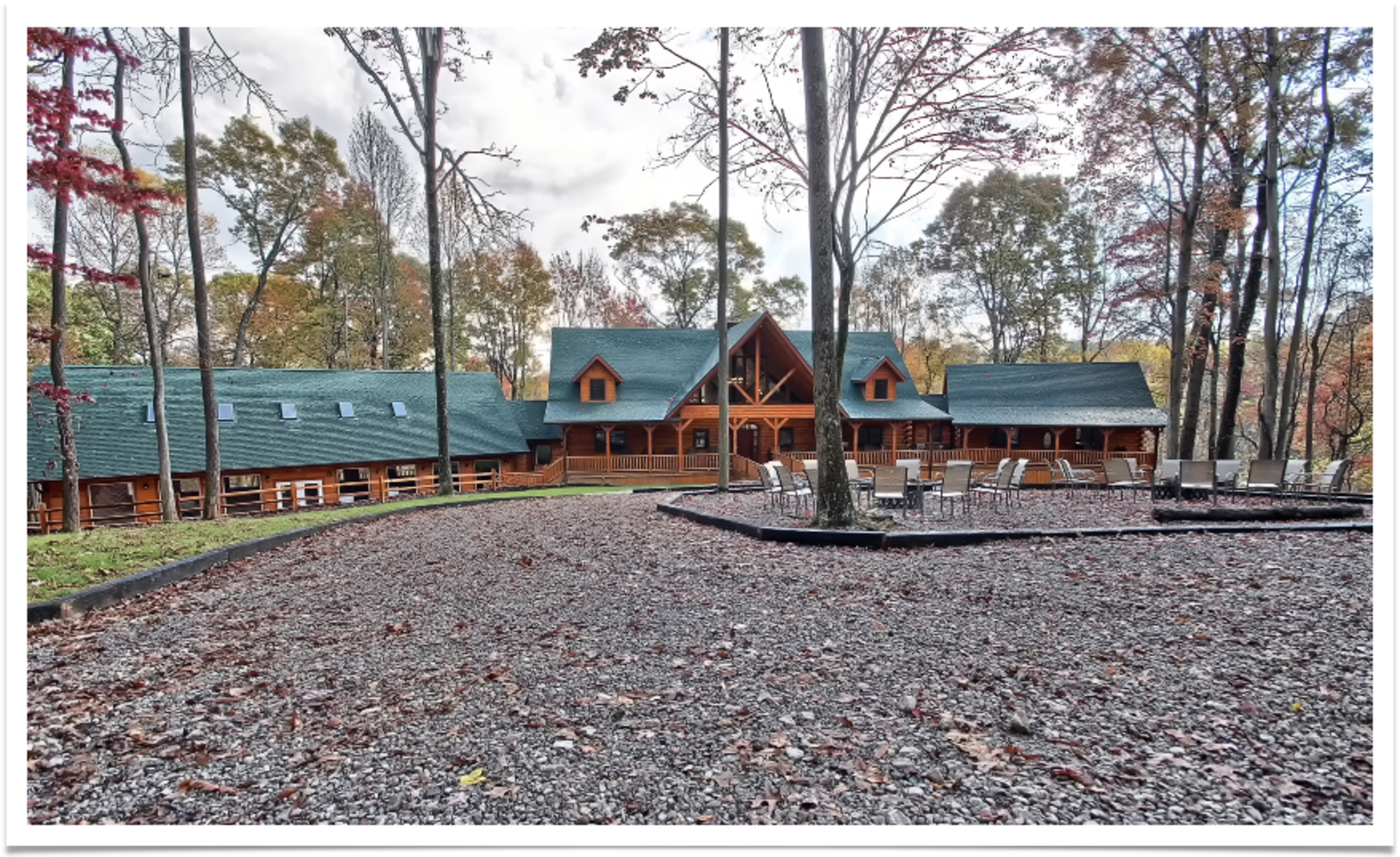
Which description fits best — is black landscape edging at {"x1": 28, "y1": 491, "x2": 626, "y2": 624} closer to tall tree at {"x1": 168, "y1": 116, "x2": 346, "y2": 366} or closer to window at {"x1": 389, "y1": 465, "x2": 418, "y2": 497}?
window at {"x1": 389, "y1": 465, "x2": 418, "y2": 497}

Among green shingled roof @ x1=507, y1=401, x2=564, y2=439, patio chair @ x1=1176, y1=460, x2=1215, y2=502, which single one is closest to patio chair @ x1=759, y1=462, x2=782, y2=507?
patio chair @ x1=1176, y1=460, x2=1215, y2=502

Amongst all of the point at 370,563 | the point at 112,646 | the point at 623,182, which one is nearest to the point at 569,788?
the point at 112,646

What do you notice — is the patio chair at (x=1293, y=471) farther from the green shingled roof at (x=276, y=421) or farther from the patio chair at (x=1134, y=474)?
the green shingled roof at (x=276, y=421)

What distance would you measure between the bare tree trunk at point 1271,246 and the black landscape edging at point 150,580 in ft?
56.9

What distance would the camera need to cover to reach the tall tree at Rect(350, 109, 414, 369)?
81.8 ft

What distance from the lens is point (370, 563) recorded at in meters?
6.46

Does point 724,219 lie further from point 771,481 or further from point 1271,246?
point 1271,246

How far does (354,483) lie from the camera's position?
20078mm

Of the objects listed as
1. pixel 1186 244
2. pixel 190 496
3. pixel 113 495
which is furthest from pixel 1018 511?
pixel 113 495

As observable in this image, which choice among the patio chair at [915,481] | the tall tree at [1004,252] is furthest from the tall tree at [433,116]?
the tall tree at [1004,252]

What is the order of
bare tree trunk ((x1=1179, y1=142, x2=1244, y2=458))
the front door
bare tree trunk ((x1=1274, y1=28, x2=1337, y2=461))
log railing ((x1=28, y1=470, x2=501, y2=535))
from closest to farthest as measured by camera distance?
bare tree trunk ((x1=1274, y1=28, x2=1337, y2=461)), bare tree trunk ((x1=1179, y1=142, x2=1244, y2=458)), log railing ((x1=28, y1=470, x2=501, y2=535)), the front door

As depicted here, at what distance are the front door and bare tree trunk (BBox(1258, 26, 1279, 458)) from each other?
15883 millimetres

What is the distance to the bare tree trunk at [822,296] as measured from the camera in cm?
768

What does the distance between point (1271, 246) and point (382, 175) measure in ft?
100
